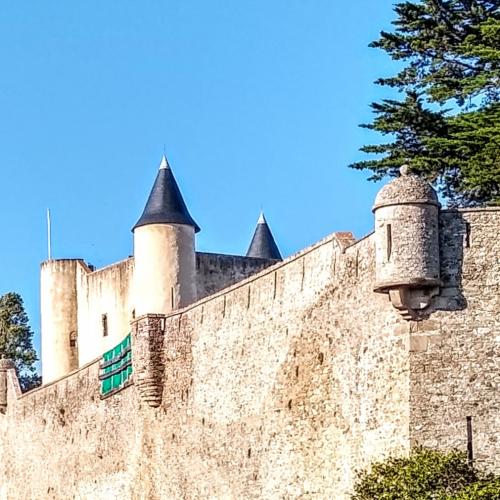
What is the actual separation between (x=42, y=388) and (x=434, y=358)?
69.2 ft

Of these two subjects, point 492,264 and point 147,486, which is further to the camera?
point 147,486

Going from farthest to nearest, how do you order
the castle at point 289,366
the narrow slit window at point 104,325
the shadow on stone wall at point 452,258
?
the narrow slit window at point 104,325 → the shadow on stone wall at point 452,258 → the castle at point 289,366

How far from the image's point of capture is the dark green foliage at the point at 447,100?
28562mm

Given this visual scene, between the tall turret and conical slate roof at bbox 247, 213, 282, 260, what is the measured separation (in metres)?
10.9

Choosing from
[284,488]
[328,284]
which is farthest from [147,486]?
[328,284]

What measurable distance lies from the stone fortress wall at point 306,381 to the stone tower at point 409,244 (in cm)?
22

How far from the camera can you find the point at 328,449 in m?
24.2

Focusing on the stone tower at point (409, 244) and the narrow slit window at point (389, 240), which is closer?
the stone tower at point (409, 244)

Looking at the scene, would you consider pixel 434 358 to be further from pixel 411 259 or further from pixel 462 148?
pixel 462 148

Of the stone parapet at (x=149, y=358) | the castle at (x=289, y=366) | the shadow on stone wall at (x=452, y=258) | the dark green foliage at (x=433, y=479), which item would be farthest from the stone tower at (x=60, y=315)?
the dark green foliage at (x=433, y=479)

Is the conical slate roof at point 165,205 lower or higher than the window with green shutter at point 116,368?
higher

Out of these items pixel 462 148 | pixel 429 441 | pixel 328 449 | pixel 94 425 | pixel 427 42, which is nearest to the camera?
pixel 429 441

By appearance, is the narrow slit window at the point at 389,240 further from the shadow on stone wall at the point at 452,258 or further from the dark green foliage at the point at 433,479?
the dark green foliage at the point at 433,479

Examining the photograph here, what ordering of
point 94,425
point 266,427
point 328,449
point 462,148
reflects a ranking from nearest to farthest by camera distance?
point 328,449, point 266,427, point 462,148, point 94,425
